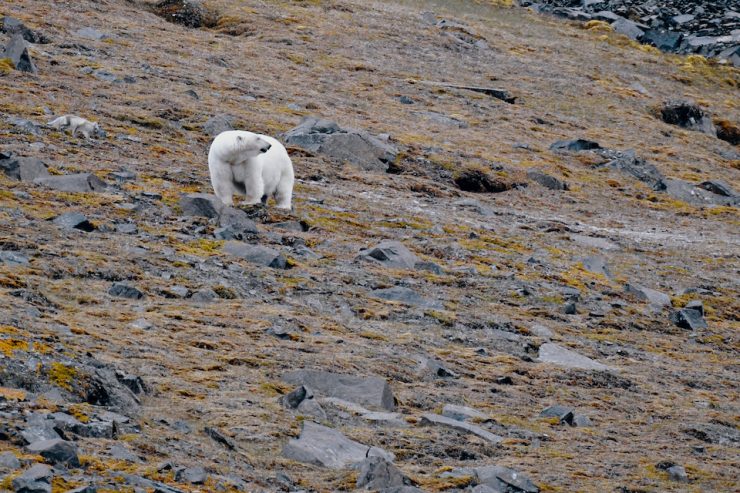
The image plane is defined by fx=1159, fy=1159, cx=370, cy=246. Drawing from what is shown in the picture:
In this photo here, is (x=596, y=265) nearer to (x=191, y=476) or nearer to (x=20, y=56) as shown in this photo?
(x=191, y=476)

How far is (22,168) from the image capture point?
46.8 ft

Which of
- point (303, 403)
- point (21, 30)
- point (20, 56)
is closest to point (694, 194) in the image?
point (20, 56)

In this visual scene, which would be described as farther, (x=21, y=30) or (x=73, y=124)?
(x=21, y=30)

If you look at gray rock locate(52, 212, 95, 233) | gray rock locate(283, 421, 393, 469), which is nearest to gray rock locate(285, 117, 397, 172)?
gray rock locate(52, 212, 95, 233)

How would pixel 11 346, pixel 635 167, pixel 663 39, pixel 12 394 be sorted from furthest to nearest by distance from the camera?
pixel 663 39 → pixel 635 167 → pixel 11 346 → pixel 12 394

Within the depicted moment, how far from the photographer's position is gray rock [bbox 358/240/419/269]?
1395 centimetres

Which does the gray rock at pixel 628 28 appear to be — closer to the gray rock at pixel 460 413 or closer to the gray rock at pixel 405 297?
the gray rock at pixel 405 297

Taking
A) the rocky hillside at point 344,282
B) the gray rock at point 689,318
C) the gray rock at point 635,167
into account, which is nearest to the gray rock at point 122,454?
the rocky hillside at point 344,282

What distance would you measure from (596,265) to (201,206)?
18.8ft

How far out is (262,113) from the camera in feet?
74.0

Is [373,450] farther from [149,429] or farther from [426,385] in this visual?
[426,385]

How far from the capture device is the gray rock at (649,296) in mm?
15095

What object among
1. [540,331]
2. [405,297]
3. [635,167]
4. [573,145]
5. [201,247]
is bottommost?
[635,167]

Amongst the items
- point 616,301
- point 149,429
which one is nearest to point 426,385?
point 149,429
